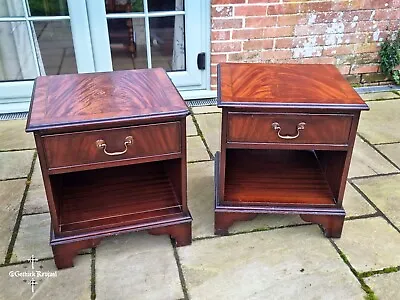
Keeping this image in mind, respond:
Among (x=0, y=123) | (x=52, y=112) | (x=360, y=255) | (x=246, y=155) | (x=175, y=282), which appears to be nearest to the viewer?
(x=52, y=112)

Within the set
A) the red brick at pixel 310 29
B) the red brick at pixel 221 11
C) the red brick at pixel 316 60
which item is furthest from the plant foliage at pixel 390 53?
the red brick at pixel 221 11

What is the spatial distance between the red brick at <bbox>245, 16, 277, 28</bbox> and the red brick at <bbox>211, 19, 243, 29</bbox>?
52mm

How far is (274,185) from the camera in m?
1.76

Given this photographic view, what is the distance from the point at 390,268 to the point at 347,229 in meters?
0.24

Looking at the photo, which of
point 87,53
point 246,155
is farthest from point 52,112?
point 87,53

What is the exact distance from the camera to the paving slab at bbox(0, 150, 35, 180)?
2121mm

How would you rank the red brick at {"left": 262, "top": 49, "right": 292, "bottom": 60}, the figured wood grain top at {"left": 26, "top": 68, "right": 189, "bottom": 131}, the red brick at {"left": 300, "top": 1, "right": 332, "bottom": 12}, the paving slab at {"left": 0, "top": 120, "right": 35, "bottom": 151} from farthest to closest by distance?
the red brick at {"left": 262, "top": 49, "right": 292, "bottom": 60} → the red brick at {"left": 300, "top": 1, "right": 332, "bottom": 12} → the paving slab at {"left": 0, "top": 120, "right": 35, "bottom": 151} → the figured wood grain top at {"left": 26, "top": 68, "right": 189, "bottom": 131}

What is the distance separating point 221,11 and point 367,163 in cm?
127

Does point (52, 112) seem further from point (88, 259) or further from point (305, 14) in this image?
point (305, 14)

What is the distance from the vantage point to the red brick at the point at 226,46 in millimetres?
2738

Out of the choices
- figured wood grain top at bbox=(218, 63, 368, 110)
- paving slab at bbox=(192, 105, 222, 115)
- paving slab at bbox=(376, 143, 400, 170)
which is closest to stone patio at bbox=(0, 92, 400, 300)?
paving slab at bbox=(376, 143, 400, 170)

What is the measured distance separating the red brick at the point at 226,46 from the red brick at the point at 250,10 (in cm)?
19

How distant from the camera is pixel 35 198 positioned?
1.94m

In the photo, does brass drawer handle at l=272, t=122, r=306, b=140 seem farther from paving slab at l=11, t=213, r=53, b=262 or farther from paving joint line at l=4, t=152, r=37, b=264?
paving joint line at l=4, t=152, r=37, b=264
